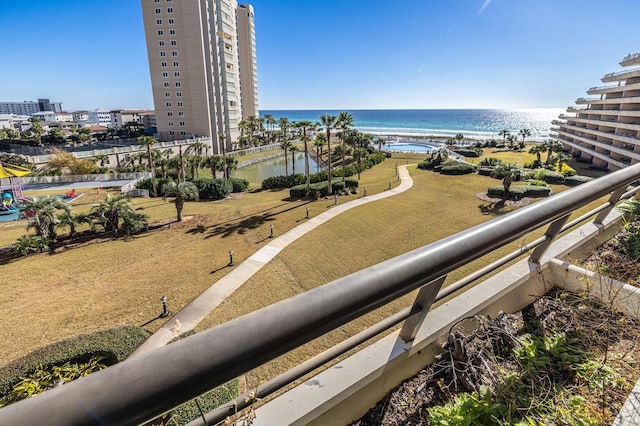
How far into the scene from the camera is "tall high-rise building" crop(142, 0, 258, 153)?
64875 millimetres

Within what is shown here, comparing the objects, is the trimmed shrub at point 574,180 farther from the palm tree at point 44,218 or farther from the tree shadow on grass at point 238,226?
the palm tree at point 44,218

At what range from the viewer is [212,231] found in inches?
898

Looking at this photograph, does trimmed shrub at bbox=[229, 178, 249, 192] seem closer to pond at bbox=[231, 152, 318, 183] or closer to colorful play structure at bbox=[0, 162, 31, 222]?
pond at bbox=[231, 152, 318, 183]

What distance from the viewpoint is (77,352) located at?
9.66 meters

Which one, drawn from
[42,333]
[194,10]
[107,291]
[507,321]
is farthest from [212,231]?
[194,10]

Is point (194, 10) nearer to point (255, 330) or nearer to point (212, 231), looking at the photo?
point (212, 231)

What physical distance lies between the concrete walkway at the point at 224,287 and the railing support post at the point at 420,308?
511 centimetres

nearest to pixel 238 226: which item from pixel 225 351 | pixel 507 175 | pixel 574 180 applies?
pixel 507 175

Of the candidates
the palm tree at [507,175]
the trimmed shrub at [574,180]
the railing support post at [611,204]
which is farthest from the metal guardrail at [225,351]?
the trimmed shrub at [574,180]

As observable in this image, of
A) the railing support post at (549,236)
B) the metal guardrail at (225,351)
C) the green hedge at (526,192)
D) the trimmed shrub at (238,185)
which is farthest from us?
the trimmed shrub at (238,185)

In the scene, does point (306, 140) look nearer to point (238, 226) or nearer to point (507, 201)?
point (238, 226)

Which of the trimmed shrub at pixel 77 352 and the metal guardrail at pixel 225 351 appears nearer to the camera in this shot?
the metal guardrail at pixel 225 351

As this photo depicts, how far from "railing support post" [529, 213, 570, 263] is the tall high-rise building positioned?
62.5 m

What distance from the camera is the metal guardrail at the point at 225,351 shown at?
68 centimetres
